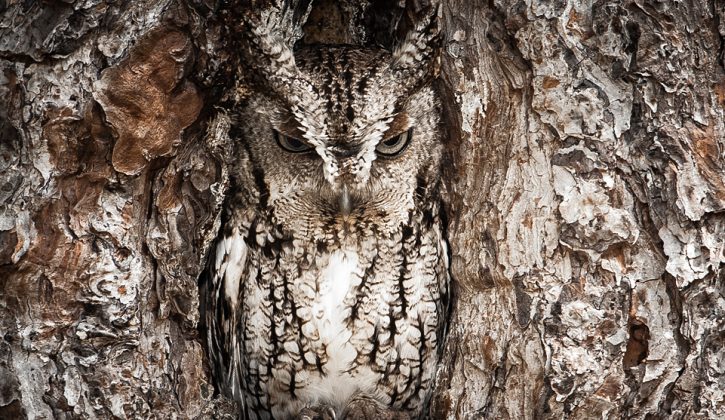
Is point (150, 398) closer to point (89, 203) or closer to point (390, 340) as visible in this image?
point (89, 203)

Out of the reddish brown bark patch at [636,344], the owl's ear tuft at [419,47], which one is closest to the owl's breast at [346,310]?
the owl's ear tuft at [419,47]

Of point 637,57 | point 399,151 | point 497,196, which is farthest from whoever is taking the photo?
point 399,151

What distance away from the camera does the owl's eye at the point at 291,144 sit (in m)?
2.37

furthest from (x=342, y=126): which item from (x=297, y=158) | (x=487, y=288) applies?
(x=487, y=288)

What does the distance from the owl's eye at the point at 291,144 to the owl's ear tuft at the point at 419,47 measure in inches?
14.0

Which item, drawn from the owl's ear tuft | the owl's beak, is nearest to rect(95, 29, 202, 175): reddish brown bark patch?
the owl's beak

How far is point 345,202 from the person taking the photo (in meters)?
2.34

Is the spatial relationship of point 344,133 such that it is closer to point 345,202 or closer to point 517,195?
point 345,202

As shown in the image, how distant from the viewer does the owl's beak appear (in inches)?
91.6

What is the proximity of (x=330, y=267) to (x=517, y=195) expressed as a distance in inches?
26.7

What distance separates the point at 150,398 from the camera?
2.21m

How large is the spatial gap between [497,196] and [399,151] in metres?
0.36

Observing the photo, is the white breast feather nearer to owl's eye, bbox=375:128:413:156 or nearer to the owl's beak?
the owl's beak

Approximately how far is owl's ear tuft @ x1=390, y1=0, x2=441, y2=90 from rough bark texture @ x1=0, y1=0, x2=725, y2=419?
0.11 meters
